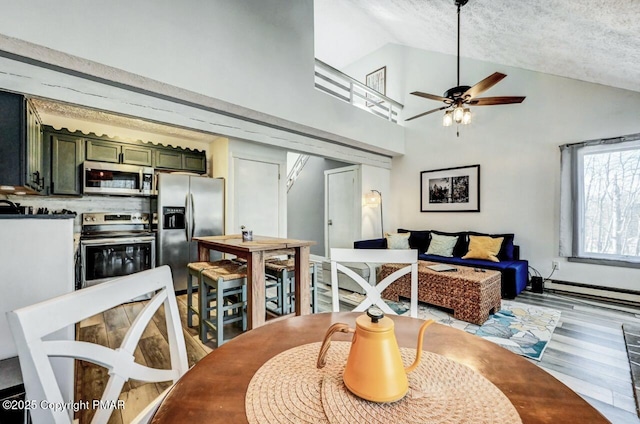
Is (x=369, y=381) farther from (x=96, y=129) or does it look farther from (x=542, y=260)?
(x=96, y=129)

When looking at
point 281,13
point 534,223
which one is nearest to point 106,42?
point 281,13

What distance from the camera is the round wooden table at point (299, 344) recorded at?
0.57 metres

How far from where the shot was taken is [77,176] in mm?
3727

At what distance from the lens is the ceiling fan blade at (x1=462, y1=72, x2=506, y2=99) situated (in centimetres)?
263

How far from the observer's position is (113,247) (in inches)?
141

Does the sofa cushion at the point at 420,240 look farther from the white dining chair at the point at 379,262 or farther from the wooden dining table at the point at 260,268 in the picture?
the white dining chair at the point at 379,262

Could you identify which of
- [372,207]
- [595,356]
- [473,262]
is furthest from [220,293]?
[372,207]

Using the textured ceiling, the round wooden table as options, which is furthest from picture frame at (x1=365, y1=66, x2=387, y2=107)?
the round wooden table

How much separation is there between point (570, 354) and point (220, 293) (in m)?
2.91

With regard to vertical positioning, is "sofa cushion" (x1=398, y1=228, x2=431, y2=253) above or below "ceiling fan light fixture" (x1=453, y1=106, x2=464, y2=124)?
below

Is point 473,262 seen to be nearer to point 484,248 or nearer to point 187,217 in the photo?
point 484,248

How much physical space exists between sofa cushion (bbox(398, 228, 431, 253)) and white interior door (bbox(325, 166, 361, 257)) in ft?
3.26

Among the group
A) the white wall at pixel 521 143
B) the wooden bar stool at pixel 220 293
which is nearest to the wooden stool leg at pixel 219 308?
the wooden bar stool at pixel 220 293

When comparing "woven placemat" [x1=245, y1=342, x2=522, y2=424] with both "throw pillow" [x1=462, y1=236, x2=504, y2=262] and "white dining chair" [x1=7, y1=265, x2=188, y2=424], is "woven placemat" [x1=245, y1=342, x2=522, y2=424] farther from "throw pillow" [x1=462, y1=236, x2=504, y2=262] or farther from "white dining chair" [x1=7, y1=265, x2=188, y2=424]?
"throw pillow" [x1=462, y1=236, x2=504, y2=262]
